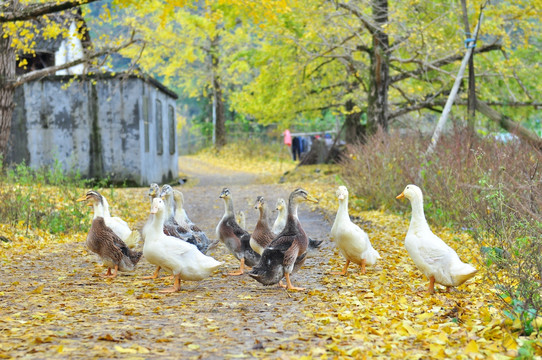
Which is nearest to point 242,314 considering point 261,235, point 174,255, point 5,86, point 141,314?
point 141,314

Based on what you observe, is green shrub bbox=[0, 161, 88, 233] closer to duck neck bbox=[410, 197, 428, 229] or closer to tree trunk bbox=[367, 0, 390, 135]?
duck neck bbox=[410, 197, 428, 229]

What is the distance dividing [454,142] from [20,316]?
915cm

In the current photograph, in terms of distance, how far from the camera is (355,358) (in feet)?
14.1

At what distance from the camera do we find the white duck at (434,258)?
6.10m

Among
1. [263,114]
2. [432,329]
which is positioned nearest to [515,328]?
[432,329]

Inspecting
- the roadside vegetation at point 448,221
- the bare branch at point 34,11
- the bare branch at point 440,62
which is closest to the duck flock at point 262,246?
the roadside vegetation at point 448,221

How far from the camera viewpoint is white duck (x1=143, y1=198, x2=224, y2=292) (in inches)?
259

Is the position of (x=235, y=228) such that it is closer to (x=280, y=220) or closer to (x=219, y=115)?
(x=280, y=220)

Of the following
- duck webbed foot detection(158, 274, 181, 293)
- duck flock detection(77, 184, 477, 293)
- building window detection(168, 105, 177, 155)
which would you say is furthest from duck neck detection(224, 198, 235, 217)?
building window detection(168, 105, 177, 155)

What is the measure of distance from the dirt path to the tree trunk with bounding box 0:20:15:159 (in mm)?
6389

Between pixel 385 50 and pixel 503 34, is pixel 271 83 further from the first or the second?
pixel 503 34

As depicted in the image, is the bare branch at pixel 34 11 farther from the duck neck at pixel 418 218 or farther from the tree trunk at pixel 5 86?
the duck neck at pixel 418 218

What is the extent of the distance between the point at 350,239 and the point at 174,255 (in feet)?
6.60

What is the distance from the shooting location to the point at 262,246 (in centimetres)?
764
